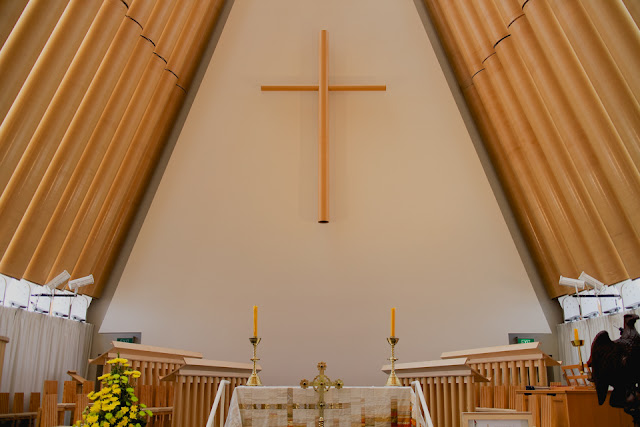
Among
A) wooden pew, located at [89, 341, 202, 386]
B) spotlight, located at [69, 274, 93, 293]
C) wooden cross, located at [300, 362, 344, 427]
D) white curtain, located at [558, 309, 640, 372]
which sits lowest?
wooden cross, located at [300, 362, 344, 427]

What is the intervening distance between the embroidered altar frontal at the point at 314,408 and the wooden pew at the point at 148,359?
1831 millimetres

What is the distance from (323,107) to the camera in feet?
30.9

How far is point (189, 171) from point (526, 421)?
647 centimetres

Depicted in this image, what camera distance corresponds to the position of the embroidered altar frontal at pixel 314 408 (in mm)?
4160

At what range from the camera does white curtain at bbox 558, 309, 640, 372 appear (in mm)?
7203

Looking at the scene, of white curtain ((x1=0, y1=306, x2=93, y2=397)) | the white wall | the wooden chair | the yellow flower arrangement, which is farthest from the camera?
the white wall

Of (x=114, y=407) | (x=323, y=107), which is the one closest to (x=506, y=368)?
(x=114, y=407)

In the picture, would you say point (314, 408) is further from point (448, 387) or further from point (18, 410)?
point (18, 410)

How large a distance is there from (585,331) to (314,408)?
482cm

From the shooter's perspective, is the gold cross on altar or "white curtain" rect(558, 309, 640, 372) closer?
"white curtain" rect(558, 309, 640, 372)

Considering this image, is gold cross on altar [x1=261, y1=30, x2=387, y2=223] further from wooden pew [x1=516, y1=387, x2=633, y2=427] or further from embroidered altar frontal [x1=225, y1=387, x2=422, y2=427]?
embroidered altar frontal [x1=225, y1=387, x2=422, y2=427]

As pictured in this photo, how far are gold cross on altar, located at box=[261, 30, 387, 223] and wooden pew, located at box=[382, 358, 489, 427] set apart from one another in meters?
3.64

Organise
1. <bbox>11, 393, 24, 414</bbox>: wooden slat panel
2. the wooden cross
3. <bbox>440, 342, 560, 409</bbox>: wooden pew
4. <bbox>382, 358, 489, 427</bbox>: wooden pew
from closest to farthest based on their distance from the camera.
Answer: the wooden cross → <bbox>382, 358, 489, 427</bbox>: wooden pew → <bbox>440, 342, 560, 409</bbox>: wooden pew → <bbox>11, 393, 24, 414</bbox>: wooden slat panel

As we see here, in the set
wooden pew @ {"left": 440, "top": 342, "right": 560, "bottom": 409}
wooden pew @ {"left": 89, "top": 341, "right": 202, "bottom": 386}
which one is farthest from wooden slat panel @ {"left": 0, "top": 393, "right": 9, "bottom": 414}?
wooden pew @ {"left": 440, "top": 342, "right": 560, "bottom": 409}
